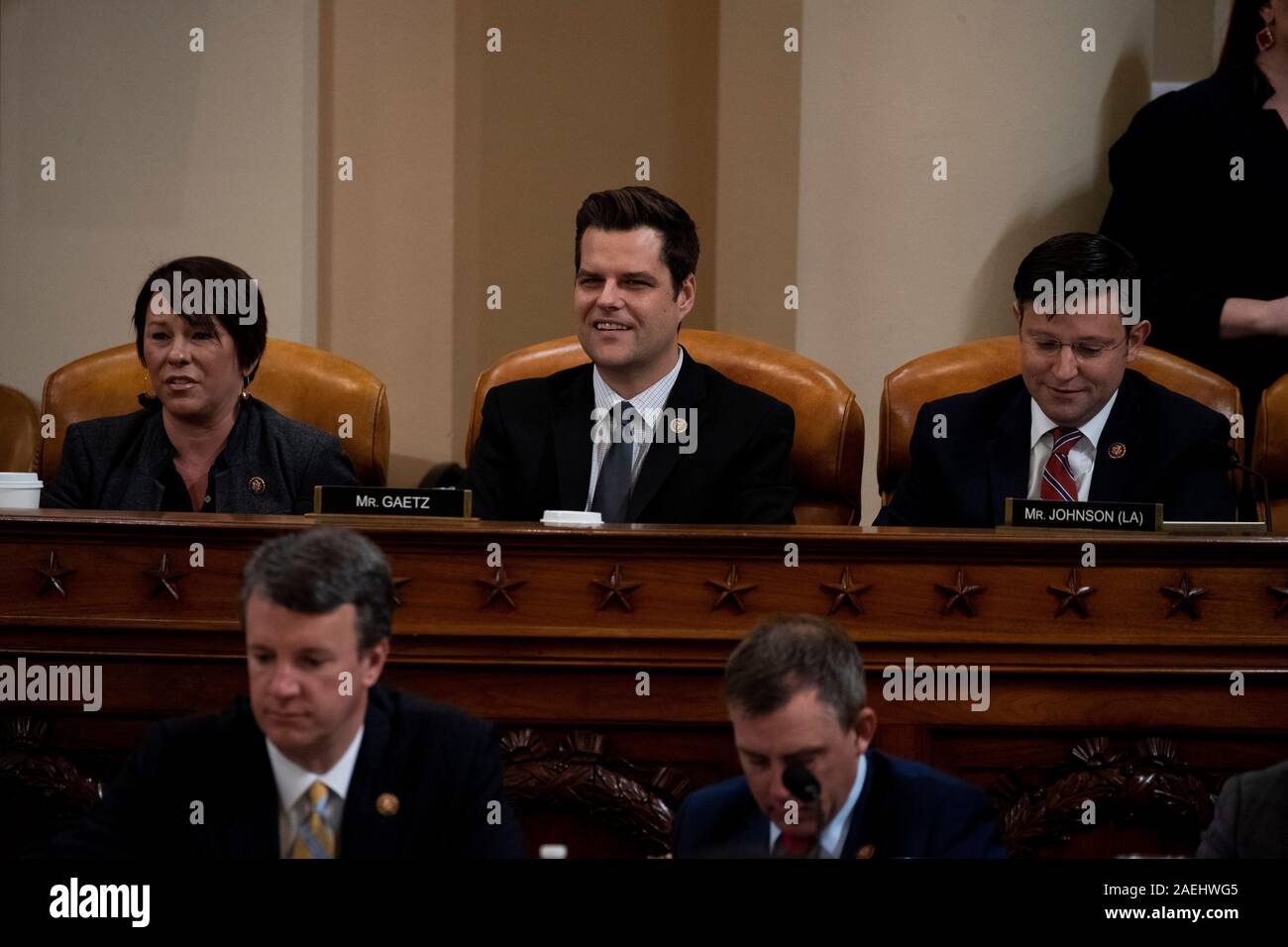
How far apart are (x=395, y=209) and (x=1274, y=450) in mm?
2528

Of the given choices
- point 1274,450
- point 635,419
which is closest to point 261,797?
point 635,419

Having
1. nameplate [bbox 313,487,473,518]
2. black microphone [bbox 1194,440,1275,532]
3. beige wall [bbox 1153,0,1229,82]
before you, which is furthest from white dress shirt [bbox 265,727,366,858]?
beige wall [bbox 1153,0,1229,82]

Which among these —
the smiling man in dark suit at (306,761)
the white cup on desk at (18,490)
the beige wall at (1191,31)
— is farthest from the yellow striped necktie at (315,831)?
Result: the beige wall at (1191,31)

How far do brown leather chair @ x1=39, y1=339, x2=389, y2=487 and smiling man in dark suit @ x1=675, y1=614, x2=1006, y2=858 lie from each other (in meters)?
1.76

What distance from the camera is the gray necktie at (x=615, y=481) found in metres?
2.74

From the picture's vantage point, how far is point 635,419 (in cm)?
287

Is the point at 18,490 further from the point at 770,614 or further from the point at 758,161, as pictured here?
the point at 758,161

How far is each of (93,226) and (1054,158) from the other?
2.63m

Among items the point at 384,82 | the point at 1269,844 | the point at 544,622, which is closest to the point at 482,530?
the point at 544,622

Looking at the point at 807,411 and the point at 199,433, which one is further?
the point at 807,411

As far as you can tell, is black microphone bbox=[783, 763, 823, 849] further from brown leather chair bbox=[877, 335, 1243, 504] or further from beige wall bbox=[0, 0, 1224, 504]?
beige wall bbox=[0, 0, 1224, 504]

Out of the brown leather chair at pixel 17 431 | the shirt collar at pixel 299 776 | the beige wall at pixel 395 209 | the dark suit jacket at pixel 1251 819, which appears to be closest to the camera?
the shirt collar at pixel 299 776

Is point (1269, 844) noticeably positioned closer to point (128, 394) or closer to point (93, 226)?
point (128, 394)

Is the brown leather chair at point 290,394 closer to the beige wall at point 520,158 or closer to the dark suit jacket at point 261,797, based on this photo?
the beige wall at point 520,158
